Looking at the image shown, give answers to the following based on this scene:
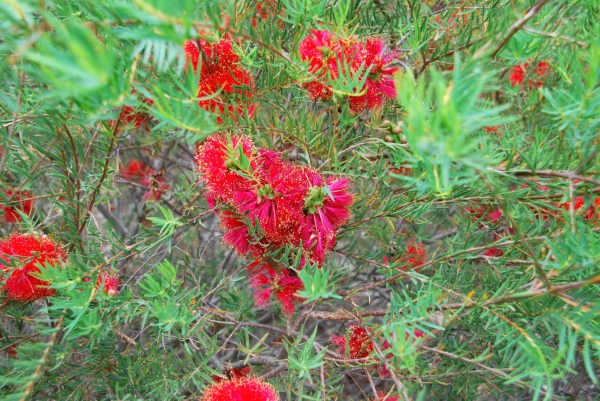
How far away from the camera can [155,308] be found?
2.31 ft

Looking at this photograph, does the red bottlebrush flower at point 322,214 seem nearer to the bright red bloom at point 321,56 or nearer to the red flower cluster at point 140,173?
the bright red bloom at point 321,56

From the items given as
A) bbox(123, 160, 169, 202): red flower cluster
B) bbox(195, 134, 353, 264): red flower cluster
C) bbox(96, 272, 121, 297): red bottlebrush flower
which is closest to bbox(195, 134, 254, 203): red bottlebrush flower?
bbox(195, 134, 353, 264): red flower cluster

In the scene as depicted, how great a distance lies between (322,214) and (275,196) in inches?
3.3

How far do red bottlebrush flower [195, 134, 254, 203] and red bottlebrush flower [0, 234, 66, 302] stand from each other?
29 cm

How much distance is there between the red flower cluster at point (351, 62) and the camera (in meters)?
0.77

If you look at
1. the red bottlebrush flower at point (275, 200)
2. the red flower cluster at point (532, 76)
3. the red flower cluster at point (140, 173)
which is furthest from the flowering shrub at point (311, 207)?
the red flower cluster at point (140, 173)

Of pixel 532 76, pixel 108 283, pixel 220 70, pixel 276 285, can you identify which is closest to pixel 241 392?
pixel 276 285

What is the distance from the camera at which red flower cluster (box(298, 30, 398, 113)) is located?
30.5 inches

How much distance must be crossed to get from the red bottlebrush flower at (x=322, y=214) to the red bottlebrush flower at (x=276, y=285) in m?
0.07

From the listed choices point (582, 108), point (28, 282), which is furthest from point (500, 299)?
point (28, 282)

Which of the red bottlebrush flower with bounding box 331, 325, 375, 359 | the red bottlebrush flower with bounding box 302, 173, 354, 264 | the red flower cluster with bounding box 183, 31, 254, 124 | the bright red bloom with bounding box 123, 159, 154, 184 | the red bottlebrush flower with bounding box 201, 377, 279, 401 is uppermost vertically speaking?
the red flower cluster with bounding box 183, 31, 254, 124

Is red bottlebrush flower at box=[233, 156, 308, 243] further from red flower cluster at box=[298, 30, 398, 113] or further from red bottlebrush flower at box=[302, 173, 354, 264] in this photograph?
red flower cluster at box=[298, 30, 398, 113]

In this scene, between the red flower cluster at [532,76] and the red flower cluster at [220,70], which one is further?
the red flower cluster at [532,76]

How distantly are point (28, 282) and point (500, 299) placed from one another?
0.76 m
